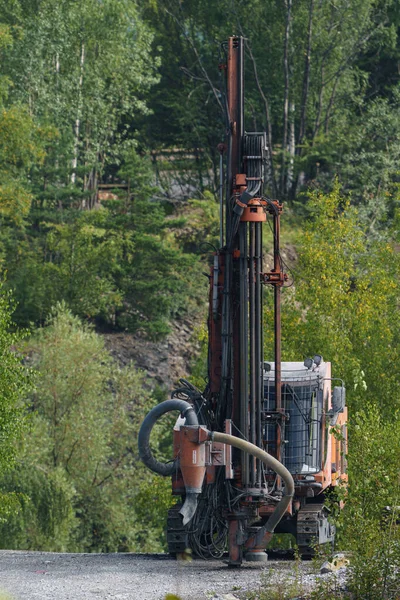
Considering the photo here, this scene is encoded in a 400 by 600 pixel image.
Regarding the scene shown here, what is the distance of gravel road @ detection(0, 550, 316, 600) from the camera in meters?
16.8

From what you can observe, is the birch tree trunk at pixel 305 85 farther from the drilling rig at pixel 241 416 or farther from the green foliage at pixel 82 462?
the drilling rig at pixel 241 416

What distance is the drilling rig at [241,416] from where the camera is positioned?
19.6 m

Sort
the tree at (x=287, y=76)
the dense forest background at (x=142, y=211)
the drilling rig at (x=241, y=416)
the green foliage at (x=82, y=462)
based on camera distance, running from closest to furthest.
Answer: the drilling rig at (x=241, y=416) → the dense forest background at (x=142, y=211) → the green foliage at (x=82, y=462) → the tree at (x=287, y=76)

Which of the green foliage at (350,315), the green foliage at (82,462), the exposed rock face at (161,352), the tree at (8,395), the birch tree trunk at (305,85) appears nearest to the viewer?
the tree at (8,395)

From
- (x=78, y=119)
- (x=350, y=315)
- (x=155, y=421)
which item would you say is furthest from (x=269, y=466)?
(x=78, y=119)

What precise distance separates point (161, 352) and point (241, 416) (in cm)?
3077

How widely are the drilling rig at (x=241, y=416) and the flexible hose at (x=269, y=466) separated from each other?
0.08 feet

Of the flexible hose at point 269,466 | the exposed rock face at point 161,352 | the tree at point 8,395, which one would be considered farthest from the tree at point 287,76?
the flexible hose at point 269,466

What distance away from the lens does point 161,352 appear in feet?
166

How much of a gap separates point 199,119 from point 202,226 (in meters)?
7.73

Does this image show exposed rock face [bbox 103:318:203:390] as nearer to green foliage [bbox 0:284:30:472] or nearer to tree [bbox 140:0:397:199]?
tree [bbox 140:0:397:199]

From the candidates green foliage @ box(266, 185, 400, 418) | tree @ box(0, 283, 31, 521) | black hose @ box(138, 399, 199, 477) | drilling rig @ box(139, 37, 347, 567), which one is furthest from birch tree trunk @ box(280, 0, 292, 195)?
black hose @ box(138, 399, 199, 477)

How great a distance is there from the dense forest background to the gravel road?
443 centimetres

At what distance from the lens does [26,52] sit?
176 feet
